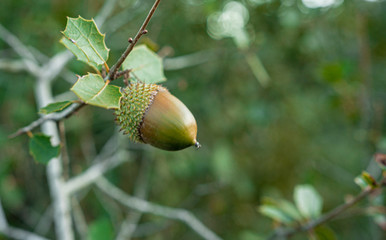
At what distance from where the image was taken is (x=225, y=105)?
2738 mm

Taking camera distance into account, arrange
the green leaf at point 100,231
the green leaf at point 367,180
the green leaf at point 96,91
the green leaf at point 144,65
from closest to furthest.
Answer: the green leaf at point 96,91
the green leaf at point 144,65
the green leaf at point 367,180
the green leaf at point 100,231

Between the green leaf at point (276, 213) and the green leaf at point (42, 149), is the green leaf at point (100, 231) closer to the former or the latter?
the green leaf at point (42, 149)

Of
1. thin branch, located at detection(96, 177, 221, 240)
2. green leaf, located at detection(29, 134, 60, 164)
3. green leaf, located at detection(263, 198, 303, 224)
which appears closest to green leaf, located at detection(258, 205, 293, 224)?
green leaf, located at detection(263, 198, 303, 224)

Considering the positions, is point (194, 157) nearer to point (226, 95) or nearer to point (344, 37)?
point (226, 95)

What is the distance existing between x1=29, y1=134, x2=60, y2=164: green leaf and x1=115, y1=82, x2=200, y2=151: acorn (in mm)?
243

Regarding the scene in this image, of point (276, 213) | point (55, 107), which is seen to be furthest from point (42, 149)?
point (276, 213)

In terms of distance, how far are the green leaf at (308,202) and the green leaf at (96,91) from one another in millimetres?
1044

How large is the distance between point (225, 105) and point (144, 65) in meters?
1.92

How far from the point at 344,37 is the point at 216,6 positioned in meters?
1.37

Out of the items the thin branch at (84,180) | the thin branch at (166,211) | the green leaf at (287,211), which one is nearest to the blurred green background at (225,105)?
the thin branch at (84,180)

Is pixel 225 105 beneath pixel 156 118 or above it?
beneath

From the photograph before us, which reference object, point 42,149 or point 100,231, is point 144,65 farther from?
point 100,231

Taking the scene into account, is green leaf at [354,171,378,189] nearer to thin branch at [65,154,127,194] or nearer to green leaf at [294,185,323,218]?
green leaf at [294,185,323,218]

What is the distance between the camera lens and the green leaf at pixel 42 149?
849 millimetres
